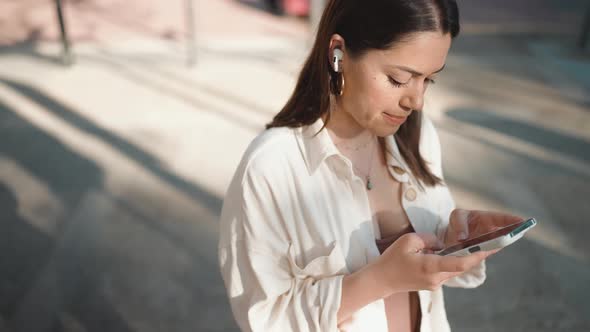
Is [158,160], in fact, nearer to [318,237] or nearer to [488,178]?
[488,178]

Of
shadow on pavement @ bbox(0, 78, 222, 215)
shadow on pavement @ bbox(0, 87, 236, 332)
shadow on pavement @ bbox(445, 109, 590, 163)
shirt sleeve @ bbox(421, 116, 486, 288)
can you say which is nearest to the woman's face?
shirt sleeve @ bbox(421, 116, 486, 288)

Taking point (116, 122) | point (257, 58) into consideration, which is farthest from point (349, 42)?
point (257, 58)

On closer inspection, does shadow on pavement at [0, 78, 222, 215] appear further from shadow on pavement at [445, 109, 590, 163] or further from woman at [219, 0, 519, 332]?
shadow on pavement at [445, 109, 590, 163]

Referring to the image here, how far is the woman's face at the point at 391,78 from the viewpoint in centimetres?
121

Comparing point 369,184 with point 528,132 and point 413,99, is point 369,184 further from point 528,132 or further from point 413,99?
point 528,132

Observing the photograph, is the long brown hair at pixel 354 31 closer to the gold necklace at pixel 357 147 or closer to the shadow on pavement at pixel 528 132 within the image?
the gold necklace at pixel 357 147

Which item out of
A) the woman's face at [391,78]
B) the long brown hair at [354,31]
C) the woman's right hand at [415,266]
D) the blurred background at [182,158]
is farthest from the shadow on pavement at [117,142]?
the woman's right hand at [415,266]

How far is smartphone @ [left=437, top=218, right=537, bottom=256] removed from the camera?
1.12 metres

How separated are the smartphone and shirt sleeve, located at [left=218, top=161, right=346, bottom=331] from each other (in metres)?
0.27

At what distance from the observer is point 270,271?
1.29 meters

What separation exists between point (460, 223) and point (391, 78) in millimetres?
442

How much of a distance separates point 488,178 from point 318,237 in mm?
3085

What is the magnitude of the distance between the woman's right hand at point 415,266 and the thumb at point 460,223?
24cm

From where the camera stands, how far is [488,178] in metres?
4.08
